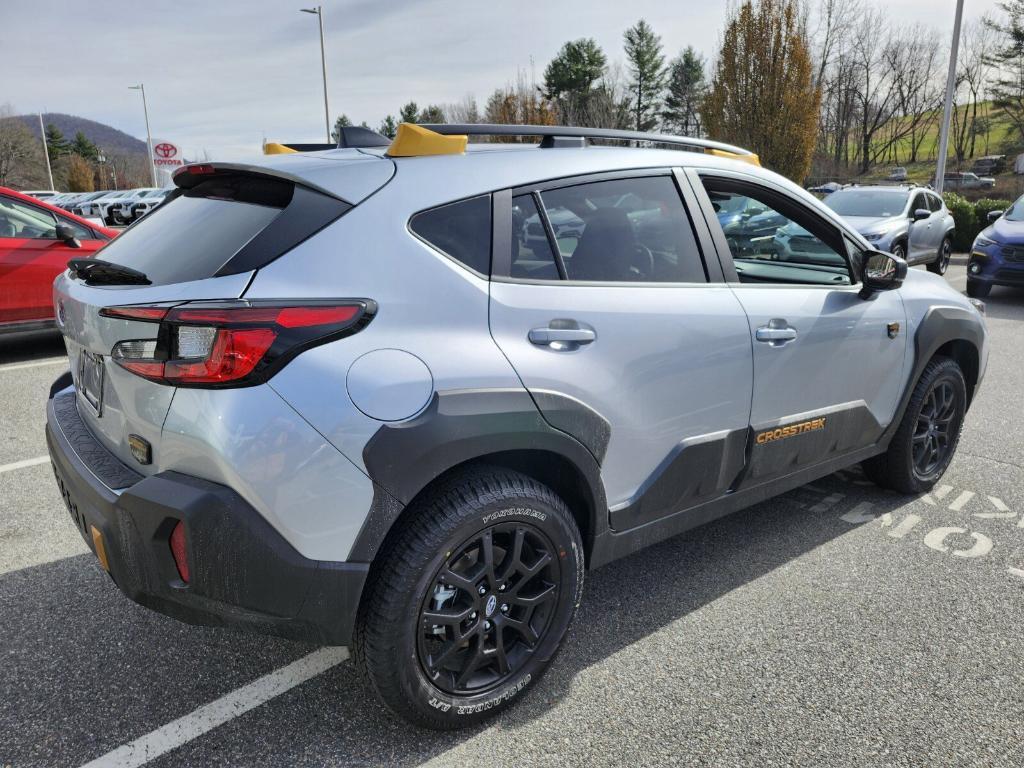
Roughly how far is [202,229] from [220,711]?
1441 millimetres

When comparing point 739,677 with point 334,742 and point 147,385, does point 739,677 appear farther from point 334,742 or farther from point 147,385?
point 147,385

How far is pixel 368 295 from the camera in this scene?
76.5 inches

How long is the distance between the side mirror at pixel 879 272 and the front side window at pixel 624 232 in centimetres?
102

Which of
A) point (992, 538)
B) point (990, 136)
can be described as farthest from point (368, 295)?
point (990, 136)

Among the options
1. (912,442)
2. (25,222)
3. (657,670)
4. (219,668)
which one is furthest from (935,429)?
(25,222)

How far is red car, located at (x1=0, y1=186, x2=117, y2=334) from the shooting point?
684 centimetres

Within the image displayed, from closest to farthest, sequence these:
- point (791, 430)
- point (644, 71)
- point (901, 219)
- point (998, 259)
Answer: point (791, 430) < point (998, 259) < point (901, 219) < point (644, 71)

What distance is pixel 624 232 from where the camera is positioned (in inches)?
102

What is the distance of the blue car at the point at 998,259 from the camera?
1091 centimetres

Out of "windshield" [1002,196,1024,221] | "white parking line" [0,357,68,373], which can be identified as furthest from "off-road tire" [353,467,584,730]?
"windshield" [1002,196,1024,221]

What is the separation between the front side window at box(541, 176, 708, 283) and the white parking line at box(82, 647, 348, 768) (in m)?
1.53

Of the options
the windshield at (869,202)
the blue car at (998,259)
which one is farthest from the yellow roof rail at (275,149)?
the windshield at (869,202)

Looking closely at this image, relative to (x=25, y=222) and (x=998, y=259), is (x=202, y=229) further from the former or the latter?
(x=998, y=259)

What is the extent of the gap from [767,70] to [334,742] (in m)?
30.3
